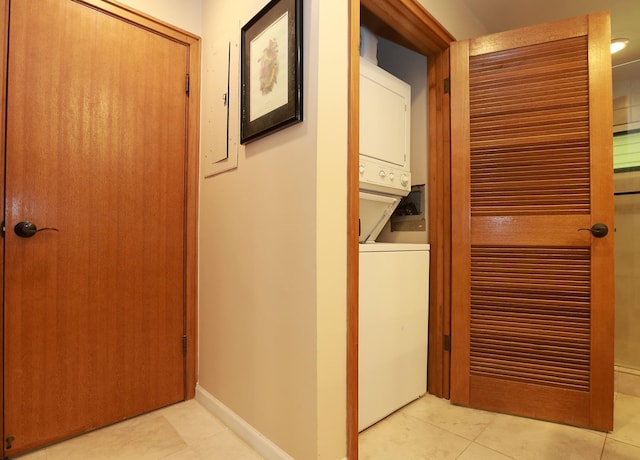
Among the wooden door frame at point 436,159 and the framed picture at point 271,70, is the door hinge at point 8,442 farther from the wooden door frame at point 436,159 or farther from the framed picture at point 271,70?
the wooden door frame at point 436,159

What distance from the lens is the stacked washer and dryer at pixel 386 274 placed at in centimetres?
158

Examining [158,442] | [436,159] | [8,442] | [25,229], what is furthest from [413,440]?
[25,229]

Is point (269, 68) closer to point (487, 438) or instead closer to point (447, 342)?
point (447, 342)

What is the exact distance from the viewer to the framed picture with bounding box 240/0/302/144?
125 centimetres

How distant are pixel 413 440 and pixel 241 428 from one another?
786 mm

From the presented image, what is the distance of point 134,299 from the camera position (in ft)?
5.51

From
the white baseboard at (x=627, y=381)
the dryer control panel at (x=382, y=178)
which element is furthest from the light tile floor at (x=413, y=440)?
the dryer control panel at (x=382, y=178)

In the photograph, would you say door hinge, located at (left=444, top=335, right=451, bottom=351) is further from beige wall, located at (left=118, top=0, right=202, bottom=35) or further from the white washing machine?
beige wall, located at (left=118, top=0, right=202, bottom=35)

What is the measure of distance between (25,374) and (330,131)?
162 cm

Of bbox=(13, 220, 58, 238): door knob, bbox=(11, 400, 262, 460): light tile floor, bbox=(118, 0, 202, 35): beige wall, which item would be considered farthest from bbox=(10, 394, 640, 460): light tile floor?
bbox=(118, 0, 202, 35): beige wall

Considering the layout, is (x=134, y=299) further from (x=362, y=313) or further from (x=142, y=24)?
(x=142, y=24)

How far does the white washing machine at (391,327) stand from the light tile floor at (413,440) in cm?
12

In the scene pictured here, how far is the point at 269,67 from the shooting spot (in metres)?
1.40

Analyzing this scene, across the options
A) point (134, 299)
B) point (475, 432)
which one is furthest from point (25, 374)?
point (475, 432)
